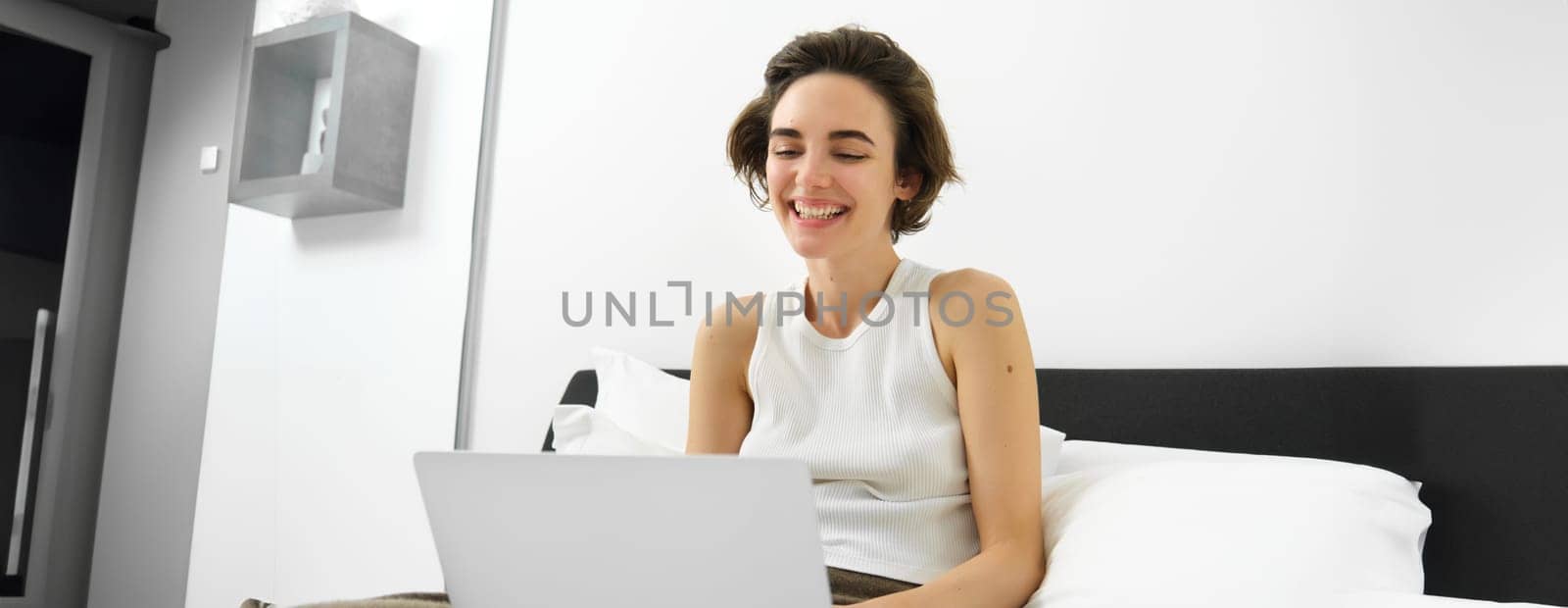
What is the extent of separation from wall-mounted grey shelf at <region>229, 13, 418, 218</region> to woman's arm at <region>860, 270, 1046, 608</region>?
1646 millimetres

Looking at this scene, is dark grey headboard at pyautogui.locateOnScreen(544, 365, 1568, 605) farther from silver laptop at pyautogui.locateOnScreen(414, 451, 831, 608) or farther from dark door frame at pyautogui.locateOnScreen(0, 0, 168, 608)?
dark door frame at pyautogui.locateOnScreen(0, 0, 168, 608)

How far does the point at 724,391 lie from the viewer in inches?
53.7

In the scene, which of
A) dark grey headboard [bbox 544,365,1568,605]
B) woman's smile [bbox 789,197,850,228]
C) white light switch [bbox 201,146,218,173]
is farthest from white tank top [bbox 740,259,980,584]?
white light switch [bbox 201,146,218,173]

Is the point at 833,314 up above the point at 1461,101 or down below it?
below

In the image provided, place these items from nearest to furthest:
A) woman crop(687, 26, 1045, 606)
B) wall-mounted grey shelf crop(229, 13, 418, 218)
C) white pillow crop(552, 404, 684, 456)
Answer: woman crop(687, 26, 1045, 606) < white pillow crop(552, 404, 684, 456) < wall-mounted grey shelf crop(229, 13, 418, 218)

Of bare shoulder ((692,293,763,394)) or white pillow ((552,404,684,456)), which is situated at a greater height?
bare shoulder ((692,293,763,394))

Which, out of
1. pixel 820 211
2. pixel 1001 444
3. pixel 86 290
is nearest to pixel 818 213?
pixel 820 211

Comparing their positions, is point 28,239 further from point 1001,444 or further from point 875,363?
point 1001,444

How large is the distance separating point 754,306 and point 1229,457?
589mm

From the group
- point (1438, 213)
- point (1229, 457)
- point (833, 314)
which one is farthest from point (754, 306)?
point (1438, 213)

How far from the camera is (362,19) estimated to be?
2.41 meters

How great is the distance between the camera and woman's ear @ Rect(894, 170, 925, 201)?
136cm

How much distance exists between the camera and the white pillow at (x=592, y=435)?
159 centimetres

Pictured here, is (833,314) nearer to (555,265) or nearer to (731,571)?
(731,571)
